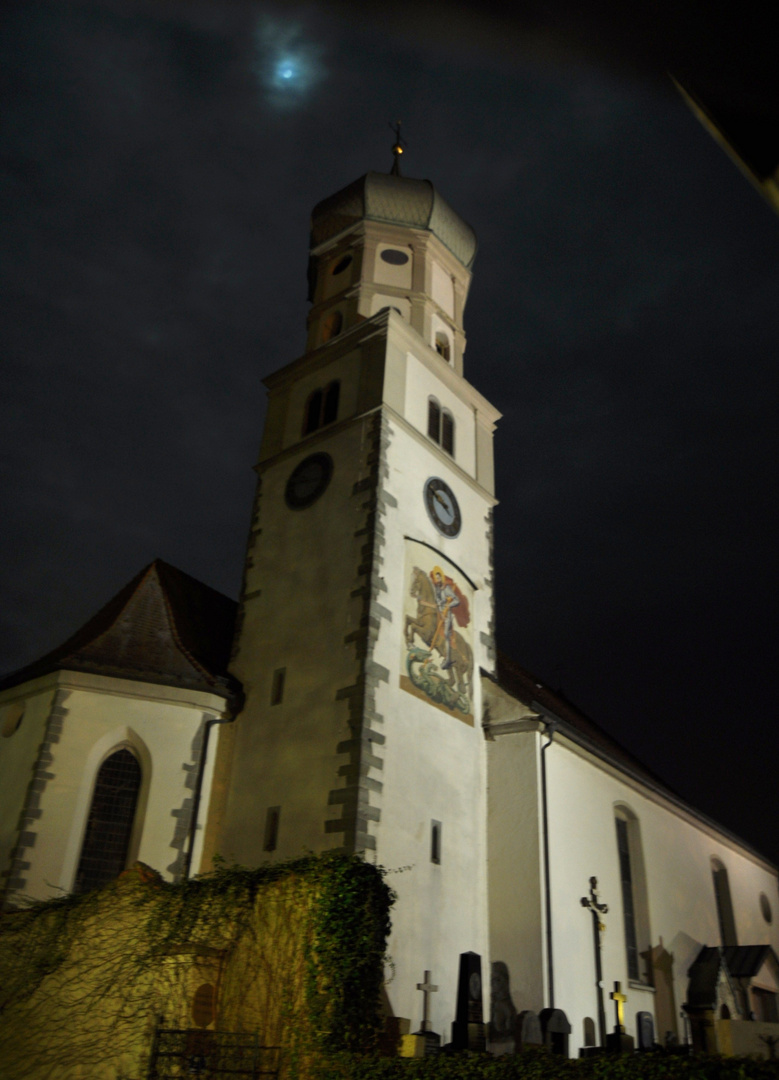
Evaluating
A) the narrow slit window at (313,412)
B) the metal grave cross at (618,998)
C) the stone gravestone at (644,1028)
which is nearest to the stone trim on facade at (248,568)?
the narrow slit window at (313,412)

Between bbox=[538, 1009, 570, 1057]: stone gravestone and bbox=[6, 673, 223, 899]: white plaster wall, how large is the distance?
20.9ft

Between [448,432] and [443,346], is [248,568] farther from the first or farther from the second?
[443,346]

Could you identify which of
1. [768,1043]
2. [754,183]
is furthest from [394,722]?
[754,183]

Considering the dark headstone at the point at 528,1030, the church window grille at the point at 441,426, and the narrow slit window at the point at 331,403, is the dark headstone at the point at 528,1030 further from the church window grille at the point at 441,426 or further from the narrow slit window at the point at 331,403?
the narrow slit window at the point at 331,403

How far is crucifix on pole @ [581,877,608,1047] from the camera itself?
15.9 meters

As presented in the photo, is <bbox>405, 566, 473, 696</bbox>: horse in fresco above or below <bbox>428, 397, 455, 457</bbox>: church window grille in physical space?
below

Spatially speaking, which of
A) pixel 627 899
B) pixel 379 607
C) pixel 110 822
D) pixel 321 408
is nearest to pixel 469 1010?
pixel 379 607

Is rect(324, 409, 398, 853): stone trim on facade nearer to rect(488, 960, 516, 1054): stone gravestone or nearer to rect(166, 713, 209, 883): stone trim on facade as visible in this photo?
rect(166, 713, 209, 883): stone trim on facade

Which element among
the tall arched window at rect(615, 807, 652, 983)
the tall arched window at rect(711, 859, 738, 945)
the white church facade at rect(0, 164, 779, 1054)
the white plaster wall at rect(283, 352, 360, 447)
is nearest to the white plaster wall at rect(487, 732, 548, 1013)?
the white church facade at rect(0, 164, 779, 1054)

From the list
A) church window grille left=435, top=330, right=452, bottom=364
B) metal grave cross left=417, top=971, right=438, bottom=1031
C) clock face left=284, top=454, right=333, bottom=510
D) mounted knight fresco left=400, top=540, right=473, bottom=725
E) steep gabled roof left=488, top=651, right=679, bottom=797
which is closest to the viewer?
metal grave cross left=417, top=971, right=438, bottom=1031

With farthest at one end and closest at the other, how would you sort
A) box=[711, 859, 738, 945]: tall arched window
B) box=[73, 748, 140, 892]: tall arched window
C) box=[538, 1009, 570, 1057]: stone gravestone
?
box=[711, 859, 738, 945]: tall arched window, box=[73, 748, 140, 892]: tall arched window, box=[538, 1009, 570, 1057]: stone gravestone

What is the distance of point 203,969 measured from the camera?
1109 centimetres

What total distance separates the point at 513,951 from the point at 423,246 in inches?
662

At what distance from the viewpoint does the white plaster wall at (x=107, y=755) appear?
46.3 ft
